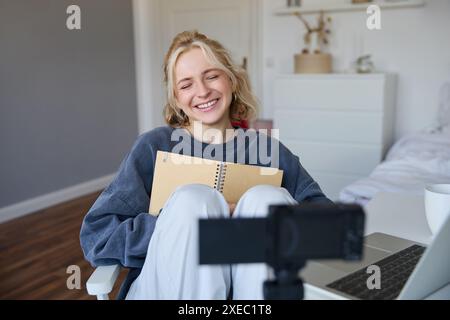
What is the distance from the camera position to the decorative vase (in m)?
3.58

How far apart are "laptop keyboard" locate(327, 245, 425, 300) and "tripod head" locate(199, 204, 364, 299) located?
0.26 meters

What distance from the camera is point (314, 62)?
3.58m

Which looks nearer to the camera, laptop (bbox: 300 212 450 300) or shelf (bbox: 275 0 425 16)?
laptop (bbox: 300 212 450 300)

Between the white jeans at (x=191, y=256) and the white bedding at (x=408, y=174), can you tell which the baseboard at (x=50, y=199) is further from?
the white jeans at (x=191, y=256)

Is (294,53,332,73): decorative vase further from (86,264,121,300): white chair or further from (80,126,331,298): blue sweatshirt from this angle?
(86,264,121,300): white chair

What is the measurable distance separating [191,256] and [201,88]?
0.61 metres

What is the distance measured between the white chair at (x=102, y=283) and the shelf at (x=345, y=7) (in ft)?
10.3

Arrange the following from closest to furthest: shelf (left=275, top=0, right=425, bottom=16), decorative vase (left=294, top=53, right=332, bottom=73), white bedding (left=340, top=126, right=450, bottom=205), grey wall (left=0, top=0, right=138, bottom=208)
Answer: white bedding (left=340, top=126, right=450, bottom=205)
grey wall (left=0, top=0, right=138, bottom=208)
shelf (left=275, top=0, right=425, bottom=16)
decorative vase (left=294, top=53, right=332, bottom=73)

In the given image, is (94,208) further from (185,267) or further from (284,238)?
(284,238)

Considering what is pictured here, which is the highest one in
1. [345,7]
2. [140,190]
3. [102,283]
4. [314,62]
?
[345,7]

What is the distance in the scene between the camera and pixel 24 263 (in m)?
2.59

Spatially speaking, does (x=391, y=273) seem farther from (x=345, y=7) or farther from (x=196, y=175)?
(x=345, y=7)

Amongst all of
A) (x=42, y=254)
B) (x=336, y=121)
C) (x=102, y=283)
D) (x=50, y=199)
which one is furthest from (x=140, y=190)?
(x=50, y=199)

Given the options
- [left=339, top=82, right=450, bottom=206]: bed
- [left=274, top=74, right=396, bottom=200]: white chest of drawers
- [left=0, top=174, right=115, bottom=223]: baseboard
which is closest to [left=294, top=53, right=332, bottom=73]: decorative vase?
[left=274, top=74, right=396, bottom=200]: white chest of drawers
